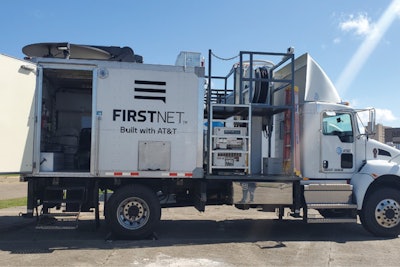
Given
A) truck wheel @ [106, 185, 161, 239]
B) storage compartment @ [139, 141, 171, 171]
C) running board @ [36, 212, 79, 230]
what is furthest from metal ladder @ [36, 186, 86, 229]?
storage compartment @ [139, 141, 171, 171]

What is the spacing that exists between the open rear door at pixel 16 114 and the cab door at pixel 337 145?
6.04 m

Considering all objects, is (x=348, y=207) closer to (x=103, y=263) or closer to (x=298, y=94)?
(x=298, y=94)

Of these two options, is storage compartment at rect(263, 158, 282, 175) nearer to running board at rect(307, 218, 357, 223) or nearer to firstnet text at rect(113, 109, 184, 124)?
running board at rect(307, 218, 357, 223)

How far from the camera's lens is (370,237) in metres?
8.38

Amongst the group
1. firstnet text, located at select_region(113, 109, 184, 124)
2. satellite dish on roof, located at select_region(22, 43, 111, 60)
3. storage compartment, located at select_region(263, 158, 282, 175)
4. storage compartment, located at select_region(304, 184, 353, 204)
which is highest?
satellite dish on roof, located at select_region(22, 43, 111, 60)

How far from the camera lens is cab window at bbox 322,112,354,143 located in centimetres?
865

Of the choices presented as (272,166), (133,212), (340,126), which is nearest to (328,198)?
(272,166)

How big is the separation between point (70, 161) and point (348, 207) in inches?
246

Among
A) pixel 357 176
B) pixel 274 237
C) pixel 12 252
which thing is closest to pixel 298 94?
pixel 357 176

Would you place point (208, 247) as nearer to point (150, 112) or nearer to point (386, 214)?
point (150, 112)

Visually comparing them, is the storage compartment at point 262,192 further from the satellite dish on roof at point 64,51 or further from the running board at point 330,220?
the satellite dish on roof at point 64,51

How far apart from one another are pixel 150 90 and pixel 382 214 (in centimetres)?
552

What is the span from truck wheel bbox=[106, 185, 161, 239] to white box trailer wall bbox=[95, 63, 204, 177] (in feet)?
1.24

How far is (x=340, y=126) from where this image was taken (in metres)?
8.72
